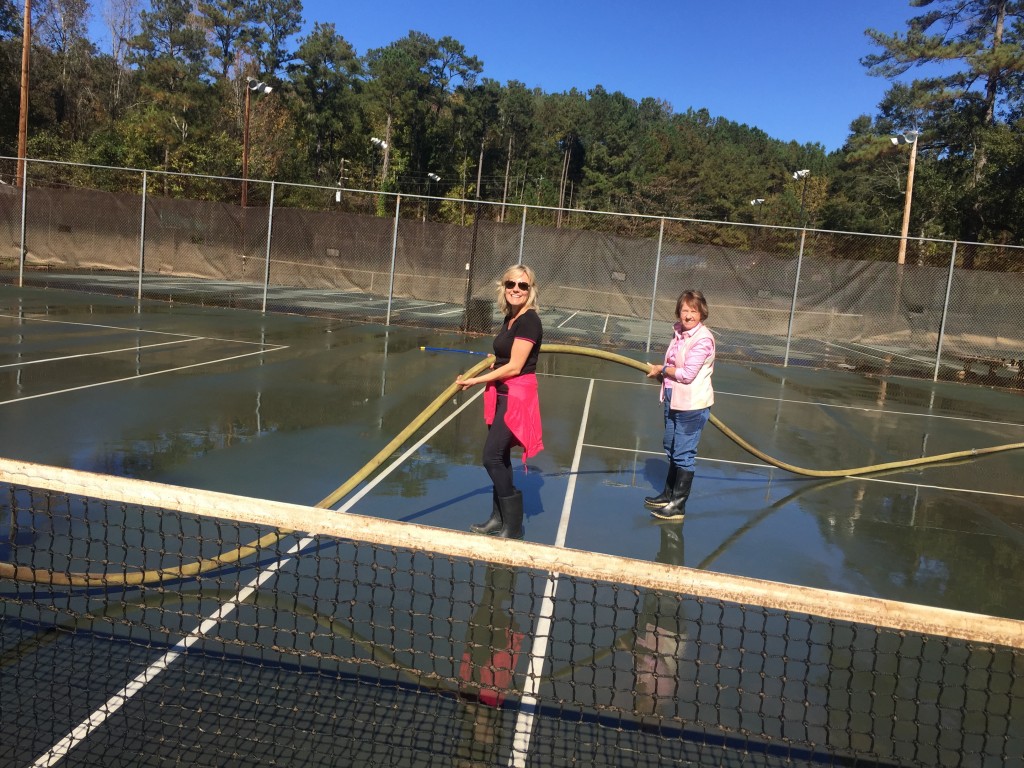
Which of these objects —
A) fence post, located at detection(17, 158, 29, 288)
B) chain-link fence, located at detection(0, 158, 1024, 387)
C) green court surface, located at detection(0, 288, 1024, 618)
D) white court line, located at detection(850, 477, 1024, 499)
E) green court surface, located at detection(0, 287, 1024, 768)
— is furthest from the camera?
fence post, located at detection(17, 158, 29, 288)

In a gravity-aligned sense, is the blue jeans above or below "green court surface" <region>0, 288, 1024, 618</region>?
above

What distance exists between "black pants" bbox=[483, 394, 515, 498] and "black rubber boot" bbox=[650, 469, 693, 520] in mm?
1661

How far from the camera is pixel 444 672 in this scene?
3.72 meters

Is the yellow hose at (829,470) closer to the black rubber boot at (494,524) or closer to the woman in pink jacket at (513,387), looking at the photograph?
the woman in pink jacket at (513,387)

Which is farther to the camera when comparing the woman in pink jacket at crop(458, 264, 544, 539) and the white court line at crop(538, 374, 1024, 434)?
the white court line at crop(538, 374, 1024, 434)

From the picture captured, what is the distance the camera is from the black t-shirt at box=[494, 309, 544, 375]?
193 inches

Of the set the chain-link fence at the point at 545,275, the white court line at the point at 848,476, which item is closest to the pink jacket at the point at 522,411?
the white court line at the point at 848,476

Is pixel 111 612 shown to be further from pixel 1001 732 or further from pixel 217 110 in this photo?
pixel 217 110

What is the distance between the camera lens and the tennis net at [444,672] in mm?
2918

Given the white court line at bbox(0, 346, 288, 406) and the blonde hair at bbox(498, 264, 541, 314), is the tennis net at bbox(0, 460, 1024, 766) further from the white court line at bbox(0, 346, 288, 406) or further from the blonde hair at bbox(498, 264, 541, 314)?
the white court line at bbox(0, 346, 288, 406)

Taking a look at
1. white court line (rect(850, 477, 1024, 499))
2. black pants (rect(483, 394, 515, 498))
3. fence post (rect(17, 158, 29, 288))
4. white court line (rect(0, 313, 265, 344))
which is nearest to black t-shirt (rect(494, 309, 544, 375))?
black pants (rect(483, 394, 515, 498))

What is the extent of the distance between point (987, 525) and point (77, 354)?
11786 mm

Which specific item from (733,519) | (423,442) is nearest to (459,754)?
(733,519)

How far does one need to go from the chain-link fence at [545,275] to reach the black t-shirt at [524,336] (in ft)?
35.0
